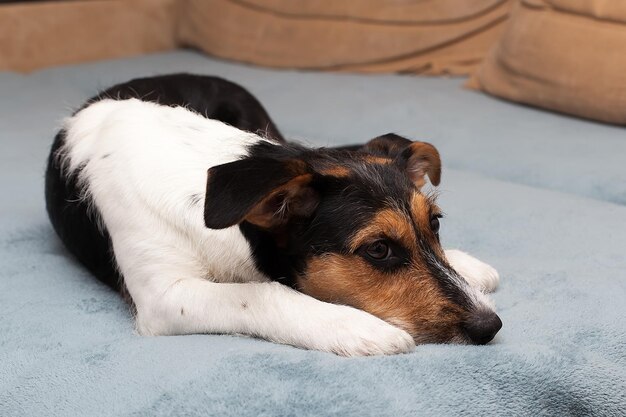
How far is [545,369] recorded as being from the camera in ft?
5.32

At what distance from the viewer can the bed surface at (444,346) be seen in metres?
1.54

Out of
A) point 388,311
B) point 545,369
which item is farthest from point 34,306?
point 545,369

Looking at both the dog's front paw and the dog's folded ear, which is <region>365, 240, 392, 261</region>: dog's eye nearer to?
the dog's front paw

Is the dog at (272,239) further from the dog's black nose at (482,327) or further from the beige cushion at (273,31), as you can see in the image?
the beige cushion at (273,31)

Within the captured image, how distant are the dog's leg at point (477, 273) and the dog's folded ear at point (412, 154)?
8.4 inches

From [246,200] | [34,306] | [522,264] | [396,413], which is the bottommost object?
[34,306]

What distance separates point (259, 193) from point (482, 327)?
0.51m

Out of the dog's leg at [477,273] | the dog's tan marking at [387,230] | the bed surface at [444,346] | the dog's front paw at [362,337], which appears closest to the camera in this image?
the bed surface at [444,346]

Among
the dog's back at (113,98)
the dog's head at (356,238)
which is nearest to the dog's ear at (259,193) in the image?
the dog's head at (356,238)

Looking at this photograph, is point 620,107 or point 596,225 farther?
point 620,107

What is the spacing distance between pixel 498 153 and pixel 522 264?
1.13 metres

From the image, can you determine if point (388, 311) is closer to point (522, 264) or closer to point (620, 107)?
point (522, 264)

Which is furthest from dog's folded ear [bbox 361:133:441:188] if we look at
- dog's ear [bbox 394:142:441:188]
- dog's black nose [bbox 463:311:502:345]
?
dog's black nose [bbox 463:311:502:345]

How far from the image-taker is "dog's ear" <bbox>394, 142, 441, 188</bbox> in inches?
82.7
